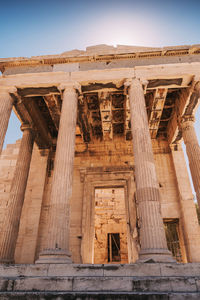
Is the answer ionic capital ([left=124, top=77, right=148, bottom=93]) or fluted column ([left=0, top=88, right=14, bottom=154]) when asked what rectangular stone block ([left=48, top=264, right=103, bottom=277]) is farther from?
ionic capital ([left=124, top=77, right=148, bottom=93])

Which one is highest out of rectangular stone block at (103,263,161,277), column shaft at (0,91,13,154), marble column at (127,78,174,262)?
column shaft at (0,91,13,154)

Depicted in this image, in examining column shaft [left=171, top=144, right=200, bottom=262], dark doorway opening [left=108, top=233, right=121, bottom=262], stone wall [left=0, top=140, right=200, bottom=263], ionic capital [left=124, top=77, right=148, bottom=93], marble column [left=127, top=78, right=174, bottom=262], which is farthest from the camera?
dark doorway opening [left=108, top=233, right=121, bottom=262]

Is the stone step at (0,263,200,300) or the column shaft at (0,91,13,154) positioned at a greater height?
the column shaft at (0,91,13,154)

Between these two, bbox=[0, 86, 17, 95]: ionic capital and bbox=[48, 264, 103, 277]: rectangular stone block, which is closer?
bbox=[48, 264, 103, 277]: rectangular stone block

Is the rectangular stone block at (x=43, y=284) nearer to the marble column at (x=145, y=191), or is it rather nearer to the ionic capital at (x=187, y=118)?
the marble column at (x=145, y=191)

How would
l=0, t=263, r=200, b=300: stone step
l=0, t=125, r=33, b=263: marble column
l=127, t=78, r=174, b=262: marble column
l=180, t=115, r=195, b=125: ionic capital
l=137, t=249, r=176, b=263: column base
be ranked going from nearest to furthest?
l=0, t=263, r=200, b=300: stone step, l=137, t=249, r=176, b=263: column base, l=127, t=78, r=174, b=262: marble column, l=0, t=125, r=33, b=263: marble column, l=180, t=115, r=195, b=125: ionic capital

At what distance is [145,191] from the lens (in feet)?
28.4

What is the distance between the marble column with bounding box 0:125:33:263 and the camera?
10.9 metres

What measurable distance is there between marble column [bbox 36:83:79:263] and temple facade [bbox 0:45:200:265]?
0.04 meters

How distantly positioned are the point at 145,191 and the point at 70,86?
6.62m

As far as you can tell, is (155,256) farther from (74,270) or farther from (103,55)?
(103,55)

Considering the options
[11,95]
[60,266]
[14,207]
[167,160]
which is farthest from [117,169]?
[60,266]

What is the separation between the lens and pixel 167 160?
15945 mm

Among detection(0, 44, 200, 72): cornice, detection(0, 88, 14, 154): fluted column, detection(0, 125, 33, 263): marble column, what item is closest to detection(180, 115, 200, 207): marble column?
detection(0, 44, 200, 72): cornice
